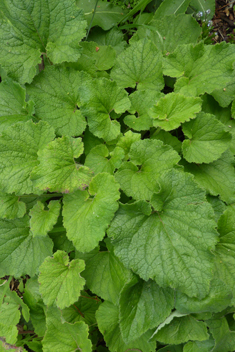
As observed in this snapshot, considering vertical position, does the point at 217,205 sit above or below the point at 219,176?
below

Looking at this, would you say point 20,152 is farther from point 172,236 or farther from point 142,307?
point 142,307

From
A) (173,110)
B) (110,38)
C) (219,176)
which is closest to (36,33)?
(110,38)

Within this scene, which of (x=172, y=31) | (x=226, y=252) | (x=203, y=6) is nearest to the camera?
(x=226, y=252)

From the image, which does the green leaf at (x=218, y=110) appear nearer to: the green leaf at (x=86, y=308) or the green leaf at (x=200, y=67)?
the green leaf at (x=200, y=67)

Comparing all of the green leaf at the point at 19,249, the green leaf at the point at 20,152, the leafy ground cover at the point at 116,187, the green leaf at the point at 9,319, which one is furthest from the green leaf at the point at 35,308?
the green leaf at the point at 20,152

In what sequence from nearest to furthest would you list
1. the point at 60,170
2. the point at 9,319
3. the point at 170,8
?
the point at 60,170 → the point at 9,319 → the point at 170,8

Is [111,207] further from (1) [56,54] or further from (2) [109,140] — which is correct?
(1) [56,54]
